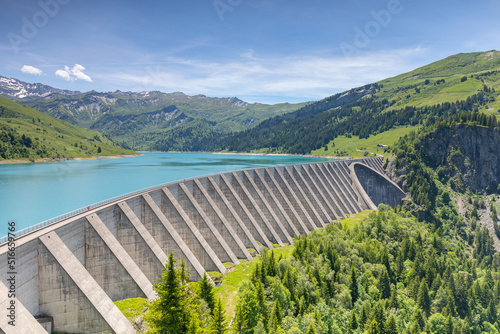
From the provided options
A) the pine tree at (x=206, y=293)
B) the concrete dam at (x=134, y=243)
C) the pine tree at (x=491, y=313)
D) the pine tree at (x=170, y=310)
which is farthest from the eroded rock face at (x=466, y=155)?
the pine tree at (x=170, y=310)

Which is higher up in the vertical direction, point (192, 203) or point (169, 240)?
point (192, 203)

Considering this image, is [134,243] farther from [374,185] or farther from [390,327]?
[374,185]

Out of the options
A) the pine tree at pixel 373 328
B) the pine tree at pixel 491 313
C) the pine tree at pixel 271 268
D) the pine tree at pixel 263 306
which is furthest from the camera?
the pine tree at pixel 491 313

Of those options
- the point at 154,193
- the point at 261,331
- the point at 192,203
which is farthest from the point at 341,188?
the point at 261,331

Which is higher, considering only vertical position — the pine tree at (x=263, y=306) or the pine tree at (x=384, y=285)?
the pine tree at (x=263, y=306)

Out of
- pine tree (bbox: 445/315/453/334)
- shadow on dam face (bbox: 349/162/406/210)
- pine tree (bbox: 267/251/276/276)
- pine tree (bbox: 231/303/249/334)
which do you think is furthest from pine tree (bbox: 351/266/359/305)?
shadow on dam face (bbox: 349/162/406/210)

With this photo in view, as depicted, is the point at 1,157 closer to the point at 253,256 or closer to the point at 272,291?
the point at 253,256

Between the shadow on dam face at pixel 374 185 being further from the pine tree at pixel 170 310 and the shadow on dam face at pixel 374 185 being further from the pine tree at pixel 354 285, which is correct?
the pine tree at pixel 170 310

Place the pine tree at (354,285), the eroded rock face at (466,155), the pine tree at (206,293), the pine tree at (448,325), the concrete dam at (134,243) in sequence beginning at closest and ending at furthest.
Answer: the concrete dam at (134,243)
the pine tree at (206,293)
the pine tree at (354,285)
the pine tree at (448,325)
the eroded rock face at (466,155)
